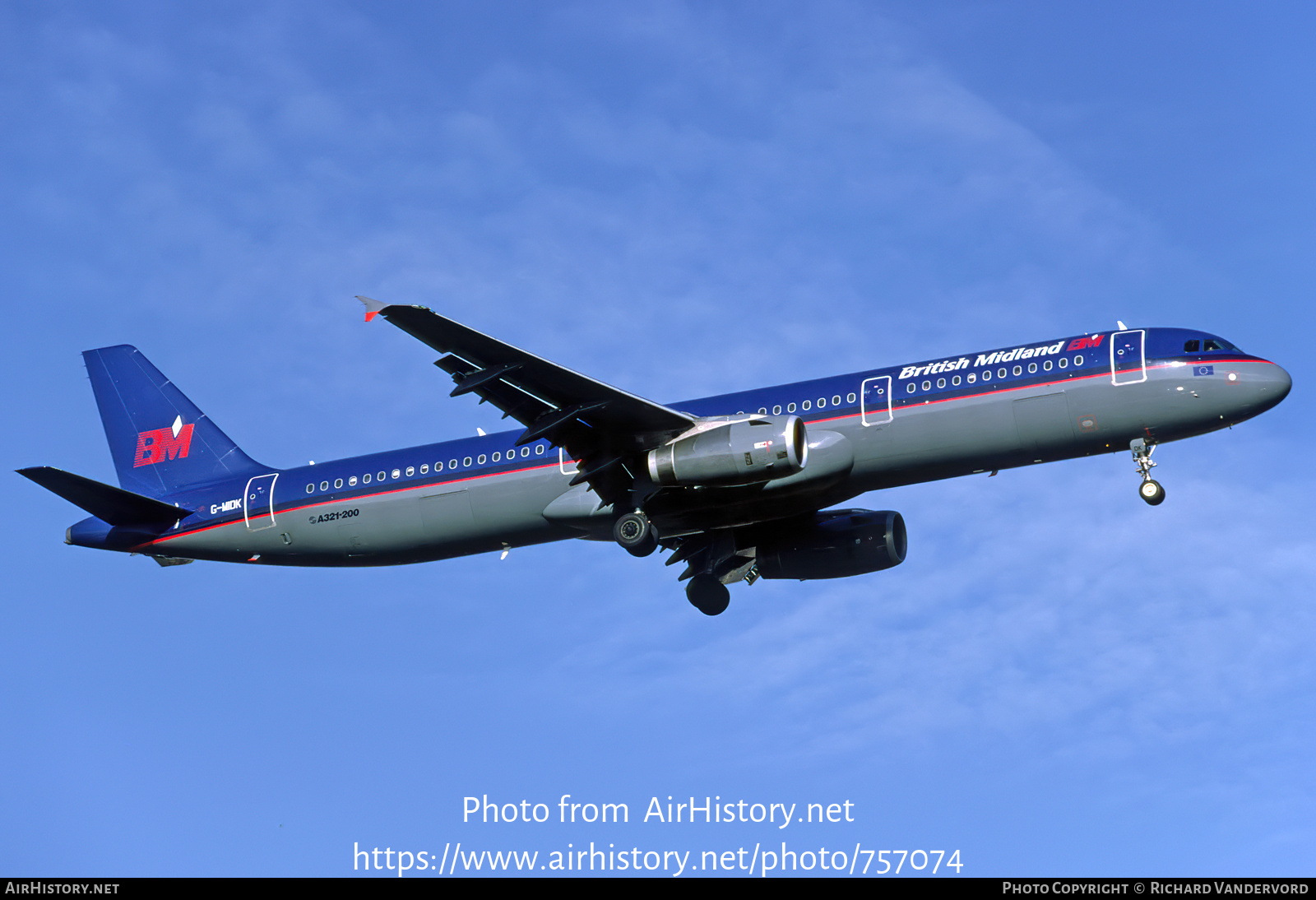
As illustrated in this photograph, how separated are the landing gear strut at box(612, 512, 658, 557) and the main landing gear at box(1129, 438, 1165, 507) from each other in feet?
42.1

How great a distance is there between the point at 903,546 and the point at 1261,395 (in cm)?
1164

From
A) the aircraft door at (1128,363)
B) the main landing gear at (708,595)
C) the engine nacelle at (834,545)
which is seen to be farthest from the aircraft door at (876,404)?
the main landing gear at (708,595)

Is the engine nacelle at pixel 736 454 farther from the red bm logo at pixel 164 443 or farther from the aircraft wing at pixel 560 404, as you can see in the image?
the red bm logo at pixel 164 443

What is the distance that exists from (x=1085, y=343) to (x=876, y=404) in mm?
5720

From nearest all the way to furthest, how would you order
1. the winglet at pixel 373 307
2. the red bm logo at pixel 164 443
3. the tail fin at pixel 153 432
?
1. the winglet at pixel 373 307
2. the tail fin at pixel 153 432
3. the red bm logo at pixel 164 443

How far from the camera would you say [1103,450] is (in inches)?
1421

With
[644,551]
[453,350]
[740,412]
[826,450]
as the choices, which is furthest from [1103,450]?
[453,350]

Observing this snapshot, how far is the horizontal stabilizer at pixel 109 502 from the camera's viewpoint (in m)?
38.8

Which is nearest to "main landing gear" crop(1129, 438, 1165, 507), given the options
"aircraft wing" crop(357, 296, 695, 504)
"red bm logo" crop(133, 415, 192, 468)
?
"aircraft wing" crop(357, 296, 695, 504)

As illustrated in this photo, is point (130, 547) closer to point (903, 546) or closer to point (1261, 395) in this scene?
point (903, 546)

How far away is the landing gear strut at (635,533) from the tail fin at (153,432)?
13607mm

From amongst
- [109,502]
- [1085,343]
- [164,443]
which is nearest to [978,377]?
[1085,343]

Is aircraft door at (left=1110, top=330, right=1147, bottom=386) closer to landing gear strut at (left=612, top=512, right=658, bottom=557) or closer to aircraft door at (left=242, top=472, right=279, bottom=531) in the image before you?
landing gear strut at (left=612, top=512, right=658, bottom=557)

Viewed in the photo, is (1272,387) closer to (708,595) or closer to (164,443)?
(708,595)
